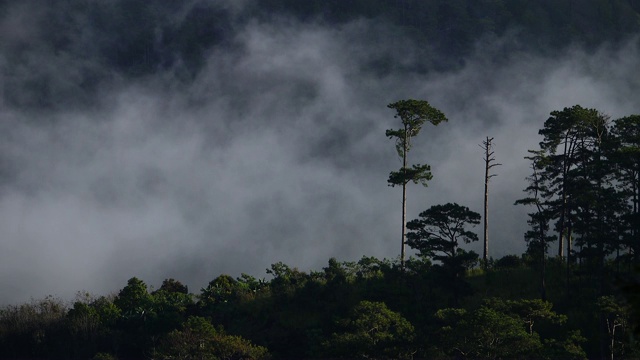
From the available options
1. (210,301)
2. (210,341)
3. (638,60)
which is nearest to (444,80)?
(638,60)

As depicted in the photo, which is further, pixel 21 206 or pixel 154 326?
pixel 21 206

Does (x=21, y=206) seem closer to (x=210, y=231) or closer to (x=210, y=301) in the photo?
(x=210, y=231)

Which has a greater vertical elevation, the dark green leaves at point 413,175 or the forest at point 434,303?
the dark green leaves at point 413,175

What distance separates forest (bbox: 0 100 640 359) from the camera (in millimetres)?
46750

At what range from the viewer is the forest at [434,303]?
4675 cm

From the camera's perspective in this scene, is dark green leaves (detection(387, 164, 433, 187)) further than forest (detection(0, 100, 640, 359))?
Yes

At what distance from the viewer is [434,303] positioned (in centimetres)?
5769

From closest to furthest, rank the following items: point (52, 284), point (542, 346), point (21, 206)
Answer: point (542, 346), point (52, 284), point (21, 206)

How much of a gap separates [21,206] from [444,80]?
86.7 meters

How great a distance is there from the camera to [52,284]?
15712cm

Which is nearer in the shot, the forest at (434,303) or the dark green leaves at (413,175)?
the forest at (434,303)

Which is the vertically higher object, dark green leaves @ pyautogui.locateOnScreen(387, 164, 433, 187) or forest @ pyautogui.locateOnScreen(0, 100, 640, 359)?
dark green leaves @ pyautogui.locateOnScreen(387, 164, 433, 187)

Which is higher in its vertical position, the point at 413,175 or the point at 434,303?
the point at 413,175

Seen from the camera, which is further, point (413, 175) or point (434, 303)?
point (413, 175)
